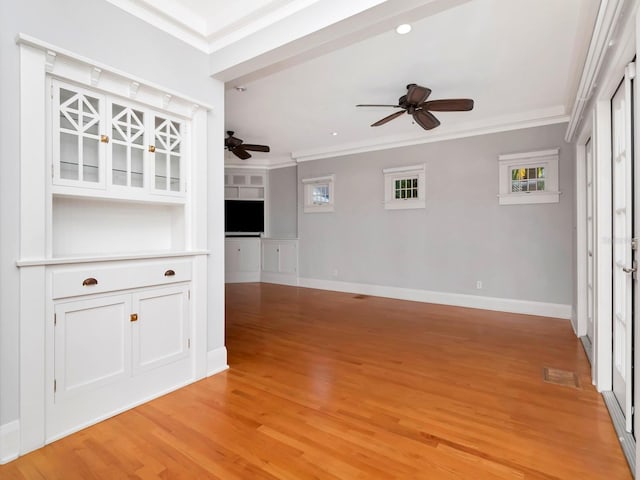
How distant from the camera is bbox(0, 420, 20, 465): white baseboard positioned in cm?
170

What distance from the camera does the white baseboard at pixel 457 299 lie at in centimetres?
466

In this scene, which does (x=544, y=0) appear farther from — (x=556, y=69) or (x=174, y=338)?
(x=174, y=338)

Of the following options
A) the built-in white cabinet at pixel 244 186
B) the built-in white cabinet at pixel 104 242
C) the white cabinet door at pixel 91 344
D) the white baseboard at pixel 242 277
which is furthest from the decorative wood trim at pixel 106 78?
the white baseboard at pixel 242 277

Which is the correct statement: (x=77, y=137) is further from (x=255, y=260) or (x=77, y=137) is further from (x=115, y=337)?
(x=255, y=260)

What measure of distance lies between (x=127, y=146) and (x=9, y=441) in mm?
1829

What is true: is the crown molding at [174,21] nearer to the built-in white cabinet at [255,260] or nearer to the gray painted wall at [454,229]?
the gray painted wall at [454,229]

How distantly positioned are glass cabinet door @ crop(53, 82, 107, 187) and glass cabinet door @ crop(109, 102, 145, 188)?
0.29 feet

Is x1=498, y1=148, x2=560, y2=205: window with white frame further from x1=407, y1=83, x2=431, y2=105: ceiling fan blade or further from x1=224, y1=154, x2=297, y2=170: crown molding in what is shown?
x1=224, y1=154, x2=297, y2=170: crown molding

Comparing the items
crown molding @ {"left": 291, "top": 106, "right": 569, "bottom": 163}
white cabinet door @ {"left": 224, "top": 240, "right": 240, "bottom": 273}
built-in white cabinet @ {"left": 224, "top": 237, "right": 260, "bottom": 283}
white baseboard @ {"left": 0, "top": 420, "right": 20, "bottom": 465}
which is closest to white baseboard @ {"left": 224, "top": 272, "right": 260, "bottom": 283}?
built-in white cabinet @ {"left": 224, "top": 237, "right": 260, "bottom": 283}

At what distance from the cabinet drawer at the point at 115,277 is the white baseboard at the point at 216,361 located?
70cm

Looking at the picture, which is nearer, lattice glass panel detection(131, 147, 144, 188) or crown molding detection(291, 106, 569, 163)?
lattice glass panel detection(131, 147, 144, 188)

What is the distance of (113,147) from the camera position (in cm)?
228

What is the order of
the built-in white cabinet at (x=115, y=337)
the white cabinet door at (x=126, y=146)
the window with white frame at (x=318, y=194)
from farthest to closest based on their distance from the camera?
the window with white frame at (x=318, y=194) → the white cabinet door at (x=126, y=146) → the built-in white cabinet at (x=115, y=337)

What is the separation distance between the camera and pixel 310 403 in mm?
2332
